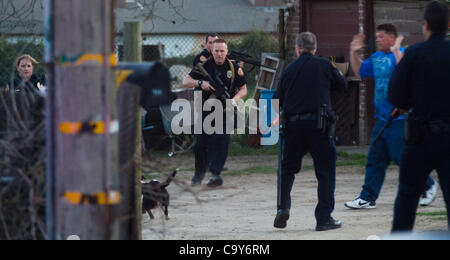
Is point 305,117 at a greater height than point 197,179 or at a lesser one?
greater

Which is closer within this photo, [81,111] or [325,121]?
[81,111]

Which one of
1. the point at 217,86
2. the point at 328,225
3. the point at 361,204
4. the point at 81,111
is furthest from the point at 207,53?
the point at 81,111

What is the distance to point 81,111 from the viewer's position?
3.92 metres

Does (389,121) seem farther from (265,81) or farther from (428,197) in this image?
(265,81)

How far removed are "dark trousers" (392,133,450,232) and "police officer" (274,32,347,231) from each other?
6.62 feet

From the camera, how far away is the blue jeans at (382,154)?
26.8ft

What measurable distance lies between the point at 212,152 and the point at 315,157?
11.1 feet

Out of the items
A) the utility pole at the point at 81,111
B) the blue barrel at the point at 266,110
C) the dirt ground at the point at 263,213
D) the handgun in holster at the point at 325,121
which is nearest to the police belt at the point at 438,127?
the dirt ground at the point at 263,213

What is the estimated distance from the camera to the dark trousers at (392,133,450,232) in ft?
19.1

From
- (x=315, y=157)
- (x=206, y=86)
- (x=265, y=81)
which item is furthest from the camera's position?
(x=265, y=81)

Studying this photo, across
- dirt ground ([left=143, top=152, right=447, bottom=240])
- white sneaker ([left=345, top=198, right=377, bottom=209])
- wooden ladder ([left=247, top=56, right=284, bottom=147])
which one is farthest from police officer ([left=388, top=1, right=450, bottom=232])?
wooden ladder ([left=247, top=56, right=284, bottom=147])

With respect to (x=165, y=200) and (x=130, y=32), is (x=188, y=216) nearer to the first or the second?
(x=165, y=200)

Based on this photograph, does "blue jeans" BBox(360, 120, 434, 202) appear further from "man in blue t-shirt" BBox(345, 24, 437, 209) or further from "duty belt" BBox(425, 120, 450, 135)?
"duty belt" BBox(425, 120, 450, 135)
